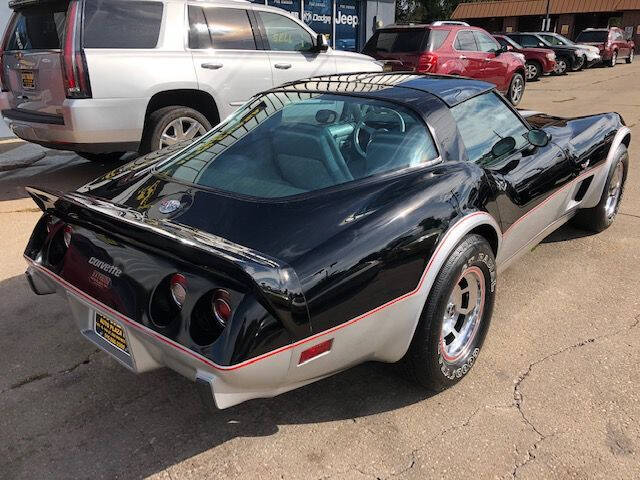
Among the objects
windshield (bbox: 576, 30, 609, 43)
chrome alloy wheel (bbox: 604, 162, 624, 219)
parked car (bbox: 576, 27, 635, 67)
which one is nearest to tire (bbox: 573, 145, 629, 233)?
chrome alloy wheel (bbox: 604, 162, 624, 219)

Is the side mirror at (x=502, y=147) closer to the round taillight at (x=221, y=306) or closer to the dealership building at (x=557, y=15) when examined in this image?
the round taillight at (x=221, y=306)

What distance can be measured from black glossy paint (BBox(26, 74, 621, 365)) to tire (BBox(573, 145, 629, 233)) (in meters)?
1.77

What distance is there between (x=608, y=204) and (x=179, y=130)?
13.6 feet

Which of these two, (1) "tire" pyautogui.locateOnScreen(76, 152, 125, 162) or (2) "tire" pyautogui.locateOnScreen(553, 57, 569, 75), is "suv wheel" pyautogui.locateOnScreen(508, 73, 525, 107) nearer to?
(2) "tire" pyautogui.locateOnScreen(553, 57, 569, 75)

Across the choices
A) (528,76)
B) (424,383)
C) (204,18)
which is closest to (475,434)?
(424,383)

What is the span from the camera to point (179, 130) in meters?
5.86

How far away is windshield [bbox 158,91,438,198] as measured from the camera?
101 inches

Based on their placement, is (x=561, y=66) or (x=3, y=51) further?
(x=561, y=66)

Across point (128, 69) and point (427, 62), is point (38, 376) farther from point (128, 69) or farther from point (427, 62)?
point (427, 62)

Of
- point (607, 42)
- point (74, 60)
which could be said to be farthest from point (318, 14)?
point (607, 42)

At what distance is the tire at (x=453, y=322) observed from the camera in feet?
7.80

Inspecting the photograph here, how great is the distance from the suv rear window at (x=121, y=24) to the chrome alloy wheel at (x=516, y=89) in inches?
359

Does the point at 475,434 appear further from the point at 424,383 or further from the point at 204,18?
the point at 204,18

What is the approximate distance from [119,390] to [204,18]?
4.64 metres
